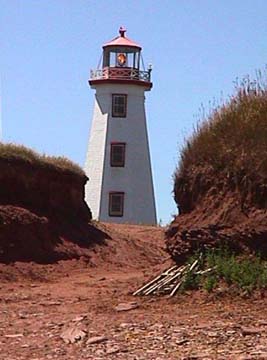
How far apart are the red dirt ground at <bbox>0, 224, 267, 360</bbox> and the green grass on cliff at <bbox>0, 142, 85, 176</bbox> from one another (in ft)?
16.1

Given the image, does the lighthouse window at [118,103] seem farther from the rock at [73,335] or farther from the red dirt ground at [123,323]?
the rock at [73,335]

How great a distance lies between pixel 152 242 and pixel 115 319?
13652mm

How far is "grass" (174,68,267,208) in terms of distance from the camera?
1346 centimetres

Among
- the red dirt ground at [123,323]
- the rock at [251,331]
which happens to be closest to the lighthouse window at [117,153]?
the red dirt ground at [123,323]

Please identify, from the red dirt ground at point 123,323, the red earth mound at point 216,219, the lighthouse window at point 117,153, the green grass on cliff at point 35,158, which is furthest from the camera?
the lighthouse window at point 117,153

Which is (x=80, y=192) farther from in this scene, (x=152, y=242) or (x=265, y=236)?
(x=265, y=236)

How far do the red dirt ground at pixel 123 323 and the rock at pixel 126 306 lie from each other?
0.24 feet

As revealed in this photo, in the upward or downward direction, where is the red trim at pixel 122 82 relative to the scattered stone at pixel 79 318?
upward

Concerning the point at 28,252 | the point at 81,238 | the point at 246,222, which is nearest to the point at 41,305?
the point at 246,222

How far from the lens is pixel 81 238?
22047 mm

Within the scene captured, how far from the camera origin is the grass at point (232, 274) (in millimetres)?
12234

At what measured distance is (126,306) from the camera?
487 inches

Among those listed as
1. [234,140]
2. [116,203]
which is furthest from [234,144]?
[116,203]

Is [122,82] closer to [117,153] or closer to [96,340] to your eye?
[117,153]
